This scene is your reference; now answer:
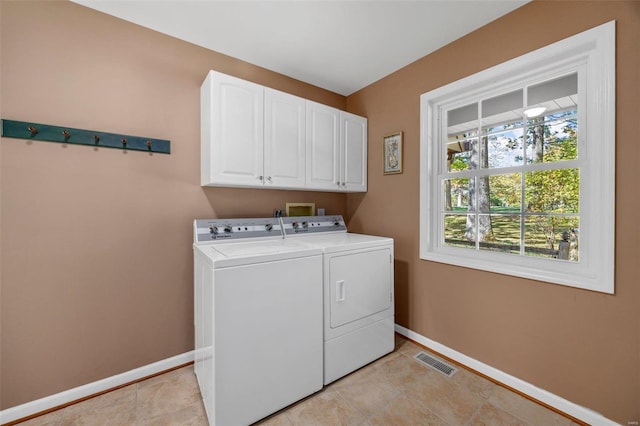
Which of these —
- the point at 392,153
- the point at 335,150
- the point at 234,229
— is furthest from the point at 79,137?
the point at 392,153

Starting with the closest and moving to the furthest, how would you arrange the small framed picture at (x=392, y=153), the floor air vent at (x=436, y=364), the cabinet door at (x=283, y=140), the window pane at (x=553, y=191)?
the window pane at (x=553, y=191)
the floor air vent at (x=436, y=364)
the cabinet door at (x=283, y=140)
the small framed picture at (x=392, y=153)

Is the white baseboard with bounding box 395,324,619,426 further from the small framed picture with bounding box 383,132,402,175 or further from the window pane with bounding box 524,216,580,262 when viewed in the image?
the small framed picture with bounding box 383,132,402,175

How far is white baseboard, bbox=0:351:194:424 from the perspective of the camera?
1.54 metres

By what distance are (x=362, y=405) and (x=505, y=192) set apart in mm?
1805

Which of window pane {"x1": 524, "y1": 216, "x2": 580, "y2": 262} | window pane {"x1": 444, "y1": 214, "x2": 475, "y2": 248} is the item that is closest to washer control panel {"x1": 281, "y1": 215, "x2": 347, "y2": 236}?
window pane {"x1": 444, "y1": 214, "x2": 475, "y2": 248}

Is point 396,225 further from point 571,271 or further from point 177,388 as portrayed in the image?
point 177,388

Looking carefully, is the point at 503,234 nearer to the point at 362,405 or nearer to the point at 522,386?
the point at 522,386

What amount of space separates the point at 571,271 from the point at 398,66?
2131 mm

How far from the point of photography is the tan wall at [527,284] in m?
1.38

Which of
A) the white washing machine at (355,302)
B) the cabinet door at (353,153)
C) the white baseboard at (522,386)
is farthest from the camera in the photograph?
the cabinet door at (353,153)

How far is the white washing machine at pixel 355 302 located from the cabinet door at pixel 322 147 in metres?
0.58

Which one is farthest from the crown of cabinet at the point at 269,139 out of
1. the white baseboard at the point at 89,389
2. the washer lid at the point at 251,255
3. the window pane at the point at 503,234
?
the white baseboard at the point at 89,389

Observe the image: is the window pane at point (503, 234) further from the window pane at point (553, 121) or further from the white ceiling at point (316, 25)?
the white ceiling at point (316, 25)

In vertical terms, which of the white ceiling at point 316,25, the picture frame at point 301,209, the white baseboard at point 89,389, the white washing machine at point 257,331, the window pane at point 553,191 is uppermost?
the white ceiling at point 316,25
